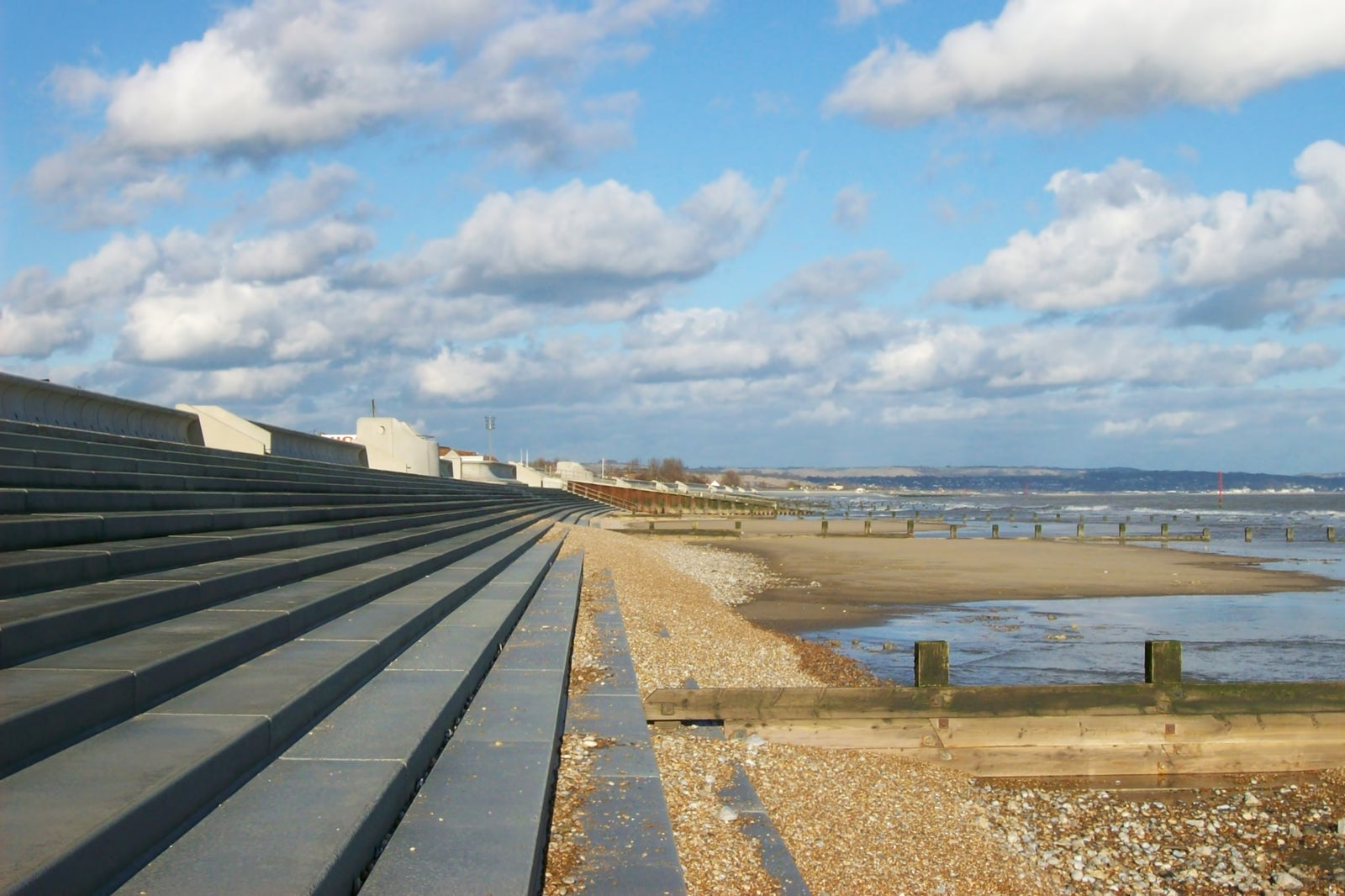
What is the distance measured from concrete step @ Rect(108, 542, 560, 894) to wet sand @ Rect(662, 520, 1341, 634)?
37.0 ft

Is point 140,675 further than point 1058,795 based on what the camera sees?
No

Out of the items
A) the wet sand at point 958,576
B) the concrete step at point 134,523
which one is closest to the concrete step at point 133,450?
the concrete step at point 134,523

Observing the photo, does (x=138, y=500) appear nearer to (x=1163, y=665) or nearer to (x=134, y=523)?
(x=134, y=523)

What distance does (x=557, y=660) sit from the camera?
7.76 meters

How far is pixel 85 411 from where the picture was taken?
12.3 meters

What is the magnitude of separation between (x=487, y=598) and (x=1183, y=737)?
20.0 ft

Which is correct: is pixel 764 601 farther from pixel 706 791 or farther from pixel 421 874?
pixel 421 874

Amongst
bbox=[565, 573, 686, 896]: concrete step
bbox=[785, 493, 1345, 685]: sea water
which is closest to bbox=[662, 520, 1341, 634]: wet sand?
bbox=[785, 493, 1345, 685]: sea water

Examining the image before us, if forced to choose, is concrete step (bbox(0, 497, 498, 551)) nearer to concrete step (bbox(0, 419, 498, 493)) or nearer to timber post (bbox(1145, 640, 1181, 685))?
concrete step (bbox(0, 419, 498, 493))

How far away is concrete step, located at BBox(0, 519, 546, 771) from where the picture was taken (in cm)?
→ 334

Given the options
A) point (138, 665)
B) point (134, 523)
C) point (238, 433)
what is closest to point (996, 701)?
point (134, 523)

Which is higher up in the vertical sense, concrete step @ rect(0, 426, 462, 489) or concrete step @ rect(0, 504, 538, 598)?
concrete step @ rect(0, 426, 462, 489)

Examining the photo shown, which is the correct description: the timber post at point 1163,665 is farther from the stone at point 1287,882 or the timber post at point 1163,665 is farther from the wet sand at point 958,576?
the wet sand at point 958,576

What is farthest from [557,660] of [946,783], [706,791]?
[946,783]
